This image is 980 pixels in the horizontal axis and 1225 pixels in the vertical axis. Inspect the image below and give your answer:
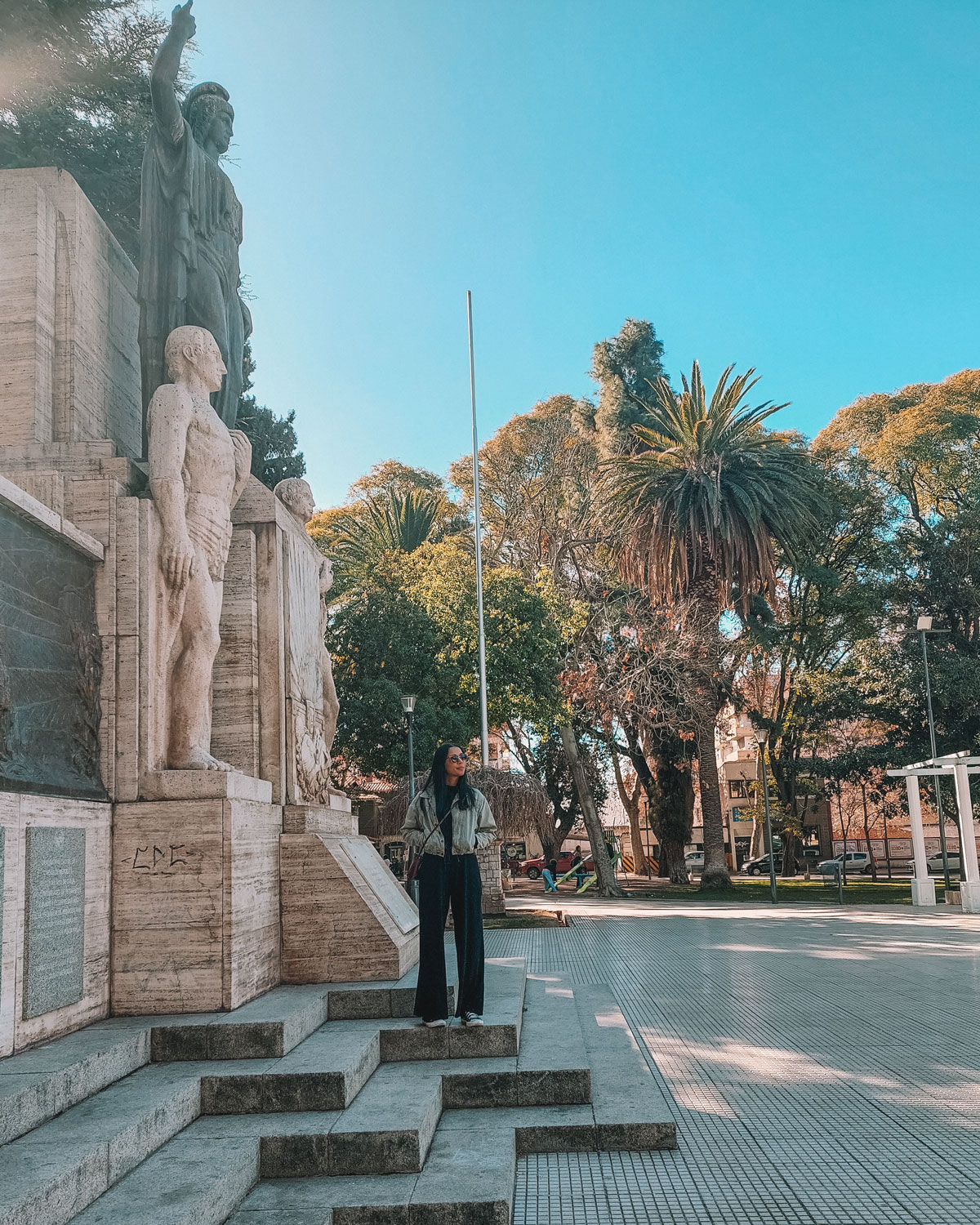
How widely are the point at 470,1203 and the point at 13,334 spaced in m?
5.32

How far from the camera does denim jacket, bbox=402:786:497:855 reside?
211 inches

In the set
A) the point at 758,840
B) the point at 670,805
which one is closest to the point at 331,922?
the point at 670,805

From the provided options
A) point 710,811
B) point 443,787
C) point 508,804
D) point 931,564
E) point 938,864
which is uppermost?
point 931,564

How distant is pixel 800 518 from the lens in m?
24.8

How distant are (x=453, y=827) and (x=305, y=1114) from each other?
5.34ft

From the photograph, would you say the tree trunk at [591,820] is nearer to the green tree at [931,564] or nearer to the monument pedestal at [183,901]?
the green tree at [931,564]

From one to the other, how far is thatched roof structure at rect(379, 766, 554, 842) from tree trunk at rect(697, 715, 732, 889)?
13.4 feet

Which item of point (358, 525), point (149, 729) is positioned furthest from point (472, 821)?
point (358, 525)

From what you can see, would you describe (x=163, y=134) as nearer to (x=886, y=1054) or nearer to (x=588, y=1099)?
(x=588, y=1099)

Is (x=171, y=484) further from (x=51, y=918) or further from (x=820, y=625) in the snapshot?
(x=820, y=625)

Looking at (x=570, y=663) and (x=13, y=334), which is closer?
(x=13, y=334)

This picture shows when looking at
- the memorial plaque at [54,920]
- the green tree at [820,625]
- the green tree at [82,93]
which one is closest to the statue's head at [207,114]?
the memorial plaque at [54,920]

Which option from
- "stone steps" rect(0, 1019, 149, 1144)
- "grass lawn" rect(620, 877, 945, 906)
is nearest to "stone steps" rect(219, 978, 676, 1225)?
"stone steps" rect(0, 1019, 149, 1144)

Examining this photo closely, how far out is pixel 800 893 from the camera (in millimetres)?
25891
